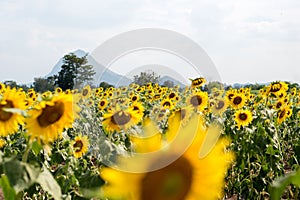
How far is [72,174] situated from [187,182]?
190cm

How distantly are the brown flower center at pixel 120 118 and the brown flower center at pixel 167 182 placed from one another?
240 centimetres

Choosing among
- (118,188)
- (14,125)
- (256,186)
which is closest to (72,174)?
(14,125)

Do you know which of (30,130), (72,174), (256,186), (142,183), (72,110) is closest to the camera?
(142,183)

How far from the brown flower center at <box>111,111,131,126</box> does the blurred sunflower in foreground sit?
2.37 m

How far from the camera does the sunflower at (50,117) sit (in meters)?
1.61

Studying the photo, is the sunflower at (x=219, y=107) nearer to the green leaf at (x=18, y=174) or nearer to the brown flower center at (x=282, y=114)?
the brown flower center at (x=282, y=114)

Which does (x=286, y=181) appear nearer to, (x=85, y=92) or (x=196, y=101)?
(x=196, y=101)

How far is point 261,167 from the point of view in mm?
4430

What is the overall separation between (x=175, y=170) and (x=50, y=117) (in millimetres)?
912

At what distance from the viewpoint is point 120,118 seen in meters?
3.33

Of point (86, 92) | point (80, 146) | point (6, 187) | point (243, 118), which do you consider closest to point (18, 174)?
point (6, 187)

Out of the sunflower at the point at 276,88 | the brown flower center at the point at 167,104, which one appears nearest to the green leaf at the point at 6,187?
the brown flower center at the point at 167,104

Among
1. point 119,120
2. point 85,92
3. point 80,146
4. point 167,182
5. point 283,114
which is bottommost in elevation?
point 167,182

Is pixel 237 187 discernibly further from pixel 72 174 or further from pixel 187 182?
pixel 187 182
